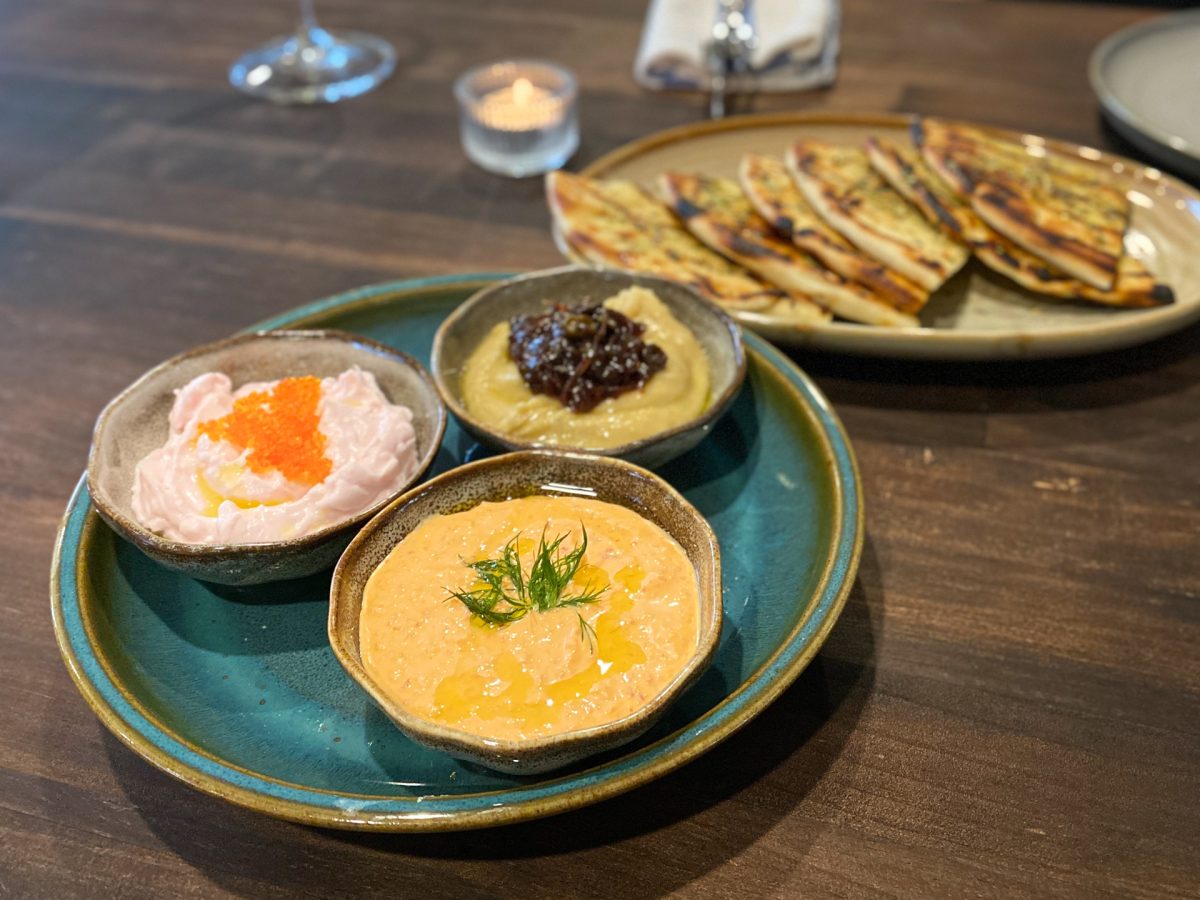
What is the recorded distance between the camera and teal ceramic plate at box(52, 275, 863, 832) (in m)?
1.59

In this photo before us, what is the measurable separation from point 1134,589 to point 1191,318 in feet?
2.91

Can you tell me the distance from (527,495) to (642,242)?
108cm

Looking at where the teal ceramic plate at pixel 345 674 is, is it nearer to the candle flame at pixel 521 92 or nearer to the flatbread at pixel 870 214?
the flatbread at pixel 870 214

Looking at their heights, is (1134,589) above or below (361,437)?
below

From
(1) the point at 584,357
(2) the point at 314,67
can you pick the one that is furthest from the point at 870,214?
(2) the point at 314,67

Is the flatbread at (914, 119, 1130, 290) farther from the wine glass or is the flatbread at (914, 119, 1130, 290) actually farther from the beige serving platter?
the wine glass

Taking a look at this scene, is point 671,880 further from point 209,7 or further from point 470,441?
point 209,7

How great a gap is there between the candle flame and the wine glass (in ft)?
2.96

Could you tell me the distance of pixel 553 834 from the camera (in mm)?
1700

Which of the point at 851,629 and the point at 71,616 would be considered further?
the point at 851,629

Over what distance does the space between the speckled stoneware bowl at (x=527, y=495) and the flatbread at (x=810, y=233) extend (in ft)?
3.48

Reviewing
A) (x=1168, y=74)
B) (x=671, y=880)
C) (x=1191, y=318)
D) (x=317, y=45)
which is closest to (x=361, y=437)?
(x=671, y=880)

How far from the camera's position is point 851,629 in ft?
6.73

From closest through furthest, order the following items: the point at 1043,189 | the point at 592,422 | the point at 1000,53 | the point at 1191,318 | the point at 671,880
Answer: the point at 671,880, the point at 592,422, the point at 1191,318, the point at 1043,189, the point at 1000,53
